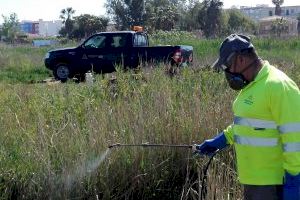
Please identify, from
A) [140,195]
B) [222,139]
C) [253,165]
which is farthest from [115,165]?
[253,165]

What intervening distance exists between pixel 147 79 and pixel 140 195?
165 centimetres

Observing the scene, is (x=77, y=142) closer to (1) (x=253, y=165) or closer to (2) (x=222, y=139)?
(2) (x=222, y=139)

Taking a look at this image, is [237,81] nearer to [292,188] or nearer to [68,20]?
[292,188]

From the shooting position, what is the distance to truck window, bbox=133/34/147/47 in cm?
1656

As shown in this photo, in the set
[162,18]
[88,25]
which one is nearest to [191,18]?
[162,18]

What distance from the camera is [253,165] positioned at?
3029mm

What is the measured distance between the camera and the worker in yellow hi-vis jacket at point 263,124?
279 centimetres

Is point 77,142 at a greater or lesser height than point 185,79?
lesser

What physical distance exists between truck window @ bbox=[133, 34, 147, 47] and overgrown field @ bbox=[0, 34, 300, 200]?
11.1 m

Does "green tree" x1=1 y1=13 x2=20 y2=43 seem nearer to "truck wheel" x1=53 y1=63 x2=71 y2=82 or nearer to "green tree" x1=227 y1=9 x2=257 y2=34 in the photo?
"green tree" x1=227 y1=9 x2=257 y2=34

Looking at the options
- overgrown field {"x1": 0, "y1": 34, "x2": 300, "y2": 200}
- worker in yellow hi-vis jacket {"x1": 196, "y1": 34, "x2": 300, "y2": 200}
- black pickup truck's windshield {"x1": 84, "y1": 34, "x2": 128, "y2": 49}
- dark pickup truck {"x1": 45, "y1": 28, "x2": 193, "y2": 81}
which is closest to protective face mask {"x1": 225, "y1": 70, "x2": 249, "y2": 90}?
worker in yellow hi-vis jacket {"x1": 196, "y1": 34, "x2": 300, "y2": 200}

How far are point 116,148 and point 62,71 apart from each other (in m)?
A: 13.2

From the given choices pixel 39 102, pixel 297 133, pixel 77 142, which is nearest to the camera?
pixel 297 133

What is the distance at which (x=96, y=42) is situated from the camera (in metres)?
16.9
